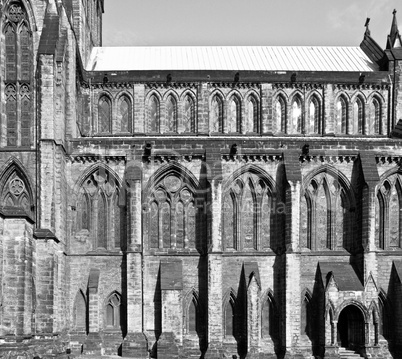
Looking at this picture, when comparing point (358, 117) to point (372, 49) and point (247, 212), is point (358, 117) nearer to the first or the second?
point (372, 49)

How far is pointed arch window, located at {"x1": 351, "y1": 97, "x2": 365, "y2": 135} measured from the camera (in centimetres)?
4325

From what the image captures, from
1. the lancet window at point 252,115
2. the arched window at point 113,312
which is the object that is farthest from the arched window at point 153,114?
the arched window at point 113,312

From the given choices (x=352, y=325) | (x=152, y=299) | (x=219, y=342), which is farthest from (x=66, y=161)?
(x=352, y=325)

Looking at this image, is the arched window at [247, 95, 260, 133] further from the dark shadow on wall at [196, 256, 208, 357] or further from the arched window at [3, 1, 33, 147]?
the arched window at [3, 1, 33, 147]

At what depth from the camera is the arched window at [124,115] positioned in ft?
139

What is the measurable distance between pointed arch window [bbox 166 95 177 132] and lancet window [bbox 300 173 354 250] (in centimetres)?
1040

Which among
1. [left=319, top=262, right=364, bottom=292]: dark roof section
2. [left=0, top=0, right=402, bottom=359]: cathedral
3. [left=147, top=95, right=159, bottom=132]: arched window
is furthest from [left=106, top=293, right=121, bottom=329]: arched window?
[left=147, top=95, right=159, bottom=132]: arched window

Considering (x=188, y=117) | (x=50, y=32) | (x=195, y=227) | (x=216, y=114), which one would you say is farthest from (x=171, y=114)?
(x=50, y=32)

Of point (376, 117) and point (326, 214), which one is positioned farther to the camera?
point (376, 117)

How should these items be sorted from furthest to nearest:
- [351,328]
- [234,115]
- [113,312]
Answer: [234,115]
[351,328]
[113,312]

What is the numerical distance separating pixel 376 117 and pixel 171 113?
13317 mm

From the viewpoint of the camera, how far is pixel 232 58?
46906 mm

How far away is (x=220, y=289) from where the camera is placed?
3447 centimetres

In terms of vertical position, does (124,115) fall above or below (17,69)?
below
